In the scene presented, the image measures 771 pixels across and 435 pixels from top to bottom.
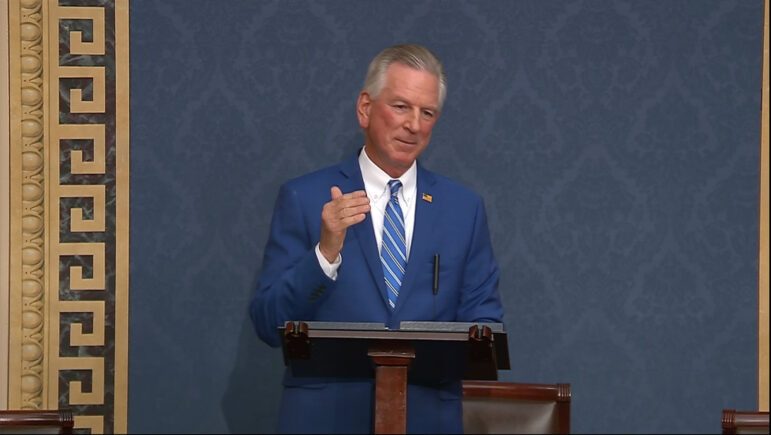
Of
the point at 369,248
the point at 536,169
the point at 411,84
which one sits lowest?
the point at 369,248

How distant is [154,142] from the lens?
181 inches

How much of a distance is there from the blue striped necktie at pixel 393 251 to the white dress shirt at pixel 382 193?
25 millimetres

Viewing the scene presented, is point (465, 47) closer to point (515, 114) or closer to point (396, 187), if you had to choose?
point (515, 114)

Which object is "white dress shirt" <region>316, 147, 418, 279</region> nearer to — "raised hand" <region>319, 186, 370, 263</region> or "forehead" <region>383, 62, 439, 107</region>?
"forehead" <region>383, 62, 439, 107</region>

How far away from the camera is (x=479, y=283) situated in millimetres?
3670

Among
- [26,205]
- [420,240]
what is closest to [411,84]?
[420,240]

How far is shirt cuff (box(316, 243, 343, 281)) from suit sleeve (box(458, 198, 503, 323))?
1.59ft

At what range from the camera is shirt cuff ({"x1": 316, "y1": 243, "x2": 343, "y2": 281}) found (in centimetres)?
330

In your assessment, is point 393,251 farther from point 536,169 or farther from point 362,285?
point 536,169

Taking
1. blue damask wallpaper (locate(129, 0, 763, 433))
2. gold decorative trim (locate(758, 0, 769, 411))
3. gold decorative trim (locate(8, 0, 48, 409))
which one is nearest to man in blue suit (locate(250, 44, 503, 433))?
blue damask wallpaper (locate(129, 0, 763, 433))

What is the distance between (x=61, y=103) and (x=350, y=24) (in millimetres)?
1135

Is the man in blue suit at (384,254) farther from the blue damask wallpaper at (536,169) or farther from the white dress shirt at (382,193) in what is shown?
the blue damask wallpaper at (536,169)

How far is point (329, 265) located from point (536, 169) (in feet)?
5.21

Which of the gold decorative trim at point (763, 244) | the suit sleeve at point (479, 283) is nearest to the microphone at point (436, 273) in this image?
the suit sleeve at point (479, 283)
